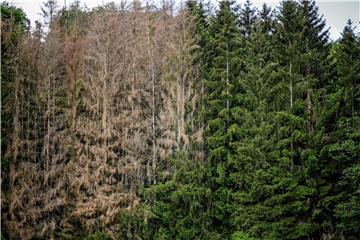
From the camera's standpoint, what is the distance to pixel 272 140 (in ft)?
81.7

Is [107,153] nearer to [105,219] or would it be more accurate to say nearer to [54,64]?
[105,219]

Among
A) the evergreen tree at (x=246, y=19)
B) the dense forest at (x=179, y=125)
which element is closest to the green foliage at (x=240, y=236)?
the dense forest at (x=179, y=125)

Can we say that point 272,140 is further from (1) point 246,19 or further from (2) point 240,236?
(1) point 246,19

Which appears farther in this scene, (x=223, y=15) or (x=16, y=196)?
(x=223, y=15)

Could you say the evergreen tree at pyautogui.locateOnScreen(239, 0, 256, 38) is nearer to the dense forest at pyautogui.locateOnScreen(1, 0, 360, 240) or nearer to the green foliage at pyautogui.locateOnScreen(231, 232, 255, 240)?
the dense forest at pyautogui.locateOnScreen(1, 0, 360, 240)

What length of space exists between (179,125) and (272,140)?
5212mm

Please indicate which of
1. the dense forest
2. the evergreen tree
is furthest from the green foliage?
the evergreen tree

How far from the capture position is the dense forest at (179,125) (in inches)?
961

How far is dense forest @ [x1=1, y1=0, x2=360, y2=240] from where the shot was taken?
2441 centimetres

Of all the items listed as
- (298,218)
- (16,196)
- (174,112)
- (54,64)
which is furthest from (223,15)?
(16,196)

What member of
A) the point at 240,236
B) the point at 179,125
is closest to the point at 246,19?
the point at 179,125

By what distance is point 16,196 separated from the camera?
1054 inches

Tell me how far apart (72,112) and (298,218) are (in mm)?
12424

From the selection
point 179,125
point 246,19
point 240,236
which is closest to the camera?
point 240,236
